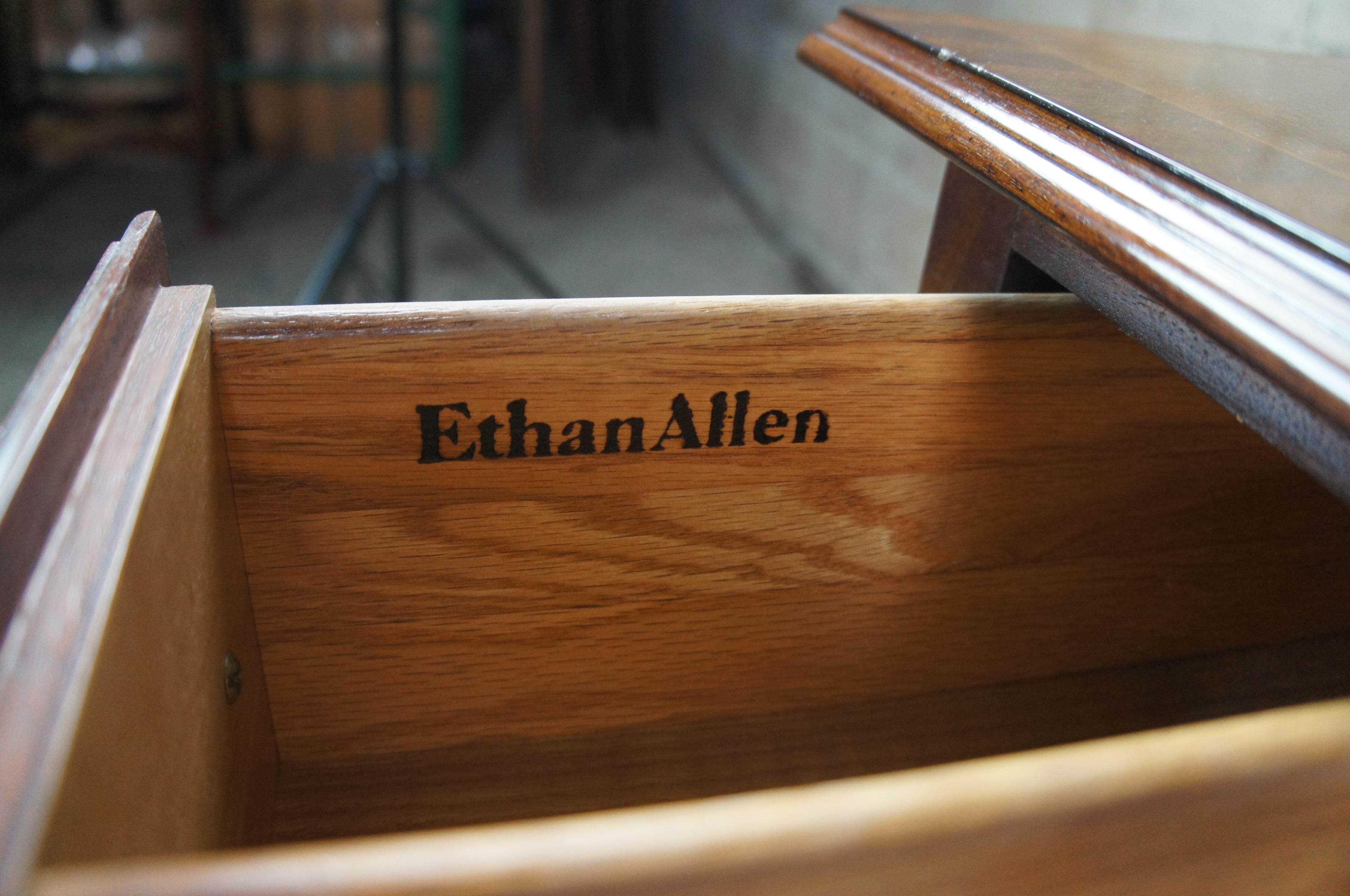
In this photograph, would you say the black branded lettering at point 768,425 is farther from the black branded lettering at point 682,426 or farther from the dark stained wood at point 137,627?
the dark stained wood at point 137,627

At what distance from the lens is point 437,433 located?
45 cm

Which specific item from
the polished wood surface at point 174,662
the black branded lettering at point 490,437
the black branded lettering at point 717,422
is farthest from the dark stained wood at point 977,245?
the polished wood surface at point 174,662

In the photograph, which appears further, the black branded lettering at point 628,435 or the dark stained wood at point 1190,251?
the black branded lettering at point 628,435

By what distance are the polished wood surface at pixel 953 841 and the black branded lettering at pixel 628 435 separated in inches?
10.2

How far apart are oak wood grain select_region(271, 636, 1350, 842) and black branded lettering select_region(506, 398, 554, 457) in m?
0.20

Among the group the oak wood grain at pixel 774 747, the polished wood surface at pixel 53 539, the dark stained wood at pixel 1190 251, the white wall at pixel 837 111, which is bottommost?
the oak wood grain at pixel 774 747

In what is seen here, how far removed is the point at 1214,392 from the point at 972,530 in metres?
0.21

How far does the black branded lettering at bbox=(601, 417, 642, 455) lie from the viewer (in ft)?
1.54

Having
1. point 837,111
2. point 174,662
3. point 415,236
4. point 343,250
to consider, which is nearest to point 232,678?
point 174,662

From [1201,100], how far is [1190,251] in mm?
206

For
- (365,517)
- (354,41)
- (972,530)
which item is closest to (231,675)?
(365,517)

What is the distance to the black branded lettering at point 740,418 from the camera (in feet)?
1.55

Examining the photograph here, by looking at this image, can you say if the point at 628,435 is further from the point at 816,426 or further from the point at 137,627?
the point at 137,627

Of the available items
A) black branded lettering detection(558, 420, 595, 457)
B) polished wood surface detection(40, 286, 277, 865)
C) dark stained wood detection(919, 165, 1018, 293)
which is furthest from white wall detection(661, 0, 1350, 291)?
polished wood surface detection(40, 286, 277, 865)
